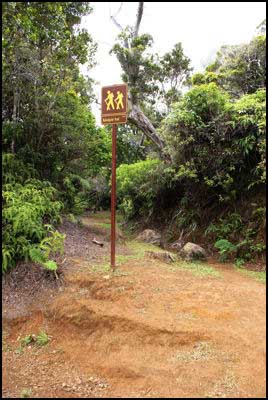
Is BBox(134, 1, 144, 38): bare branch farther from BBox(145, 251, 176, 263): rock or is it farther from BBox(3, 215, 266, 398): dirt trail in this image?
BBox(3, 215, 266, 398): dirt trail

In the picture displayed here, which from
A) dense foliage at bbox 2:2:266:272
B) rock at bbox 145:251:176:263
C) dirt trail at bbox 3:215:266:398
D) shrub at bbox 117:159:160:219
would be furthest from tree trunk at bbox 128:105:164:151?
dirt trail at bbox 3:215:266:398

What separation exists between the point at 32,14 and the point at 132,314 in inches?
220

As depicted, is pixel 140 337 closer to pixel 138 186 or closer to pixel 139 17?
pixel 138 186

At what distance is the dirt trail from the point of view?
3.75m

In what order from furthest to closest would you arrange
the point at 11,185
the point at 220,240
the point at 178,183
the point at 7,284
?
the point at 178,183 < the point at 220,240 < the point at 11,185 < the point at 7,284

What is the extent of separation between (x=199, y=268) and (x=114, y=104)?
3747 mm

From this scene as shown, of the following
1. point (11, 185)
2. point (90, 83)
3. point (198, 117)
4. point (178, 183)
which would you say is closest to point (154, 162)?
point (178, 183)

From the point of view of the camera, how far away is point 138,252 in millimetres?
8547

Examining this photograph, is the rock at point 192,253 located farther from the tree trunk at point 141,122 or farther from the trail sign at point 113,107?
the tree trunk at point 141,122

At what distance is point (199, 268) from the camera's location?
24.2 ft

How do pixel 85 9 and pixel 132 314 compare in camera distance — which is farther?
pixel 85 9

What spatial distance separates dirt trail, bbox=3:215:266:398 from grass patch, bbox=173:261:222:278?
412 millimetres

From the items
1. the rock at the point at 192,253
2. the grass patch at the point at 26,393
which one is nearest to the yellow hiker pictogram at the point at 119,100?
the rock at the point at 192,253

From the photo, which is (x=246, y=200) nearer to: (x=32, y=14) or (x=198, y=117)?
(x=198, y=117)
